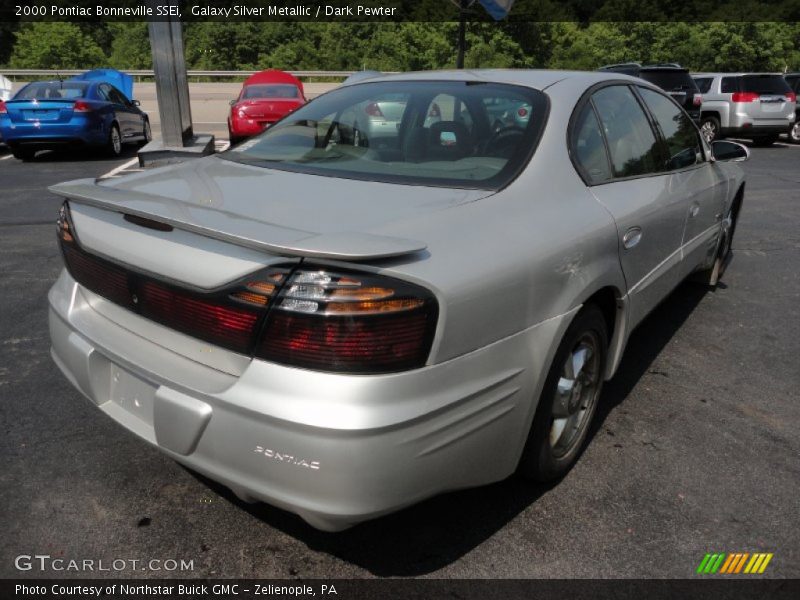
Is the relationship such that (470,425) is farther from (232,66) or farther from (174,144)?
(232,66)

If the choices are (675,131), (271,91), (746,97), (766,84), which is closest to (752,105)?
(746,97)

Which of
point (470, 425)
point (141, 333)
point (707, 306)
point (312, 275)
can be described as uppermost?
point (312, 275)

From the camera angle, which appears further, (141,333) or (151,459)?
(151,459)

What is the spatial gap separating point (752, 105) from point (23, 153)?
48.9ft

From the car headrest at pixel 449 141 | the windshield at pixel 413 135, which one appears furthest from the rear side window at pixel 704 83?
the car headrest at pixel 449 141

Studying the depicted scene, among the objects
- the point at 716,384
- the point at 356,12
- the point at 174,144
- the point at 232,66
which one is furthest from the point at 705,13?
the point at 716,384

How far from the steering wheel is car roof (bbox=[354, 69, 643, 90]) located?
1.05ft

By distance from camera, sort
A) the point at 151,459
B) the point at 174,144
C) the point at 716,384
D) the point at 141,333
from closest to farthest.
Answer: the point at 141,333, the point at 151,459, the point at 716,384, the point at 174,144

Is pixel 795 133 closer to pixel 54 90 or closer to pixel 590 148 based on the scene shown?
pixel 54 90

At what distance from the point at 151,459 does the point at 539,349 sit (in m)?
1.61

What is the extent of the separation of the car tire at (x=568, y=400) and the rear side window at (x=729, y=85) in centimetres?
1498

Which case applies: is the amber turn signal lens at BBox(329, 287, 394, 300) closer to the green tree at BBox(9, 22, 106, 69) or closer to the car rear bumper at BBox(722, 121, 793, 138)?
the car rear bumper at BBox(722, 121, 793, 138)

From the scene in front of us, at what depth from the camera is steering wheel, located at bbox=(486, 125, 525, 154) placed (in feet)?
8.09
